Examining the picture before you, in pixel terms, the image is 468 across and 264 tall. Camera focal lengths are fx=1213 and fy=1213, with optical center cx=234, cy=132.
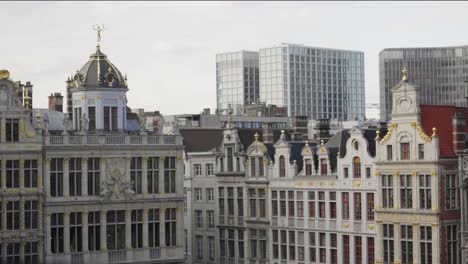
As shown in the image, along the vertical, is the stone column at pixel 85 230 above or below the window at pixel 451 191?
below

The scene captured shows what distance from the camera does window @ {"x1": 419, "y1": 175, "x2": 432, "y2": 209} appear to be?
58.4 metres

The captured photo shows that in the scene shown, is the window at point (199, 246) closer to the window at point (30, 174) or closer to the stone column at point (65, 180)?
the stone column at point (65, 180)

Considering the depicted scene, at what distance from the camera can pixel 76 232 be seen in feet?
210

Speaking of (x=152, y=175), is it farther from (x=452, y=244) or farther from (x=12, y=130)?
(x=452, y=244)

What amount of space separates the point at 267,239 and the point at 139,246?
794 centimetres

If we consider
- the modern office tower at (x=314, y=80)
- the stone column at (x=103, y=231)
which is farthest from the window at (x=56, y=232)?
the modern office tower at (x=314, y=80)

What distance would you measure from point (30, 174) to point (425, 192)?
66.4ft

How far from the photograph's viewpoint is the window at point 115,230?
64.9 meters

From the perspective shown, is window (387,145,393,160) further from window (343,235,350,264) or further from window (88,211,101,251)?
window (88,211,101,251)

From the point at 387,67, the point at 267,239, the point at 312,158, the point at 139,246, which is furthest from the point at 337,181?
the point at 387,67

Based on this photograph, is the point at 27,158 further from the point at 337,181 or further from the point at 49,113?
the point at 337,181

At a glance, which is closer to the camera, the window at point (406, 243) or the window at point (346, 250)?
the window at point (406, 243)

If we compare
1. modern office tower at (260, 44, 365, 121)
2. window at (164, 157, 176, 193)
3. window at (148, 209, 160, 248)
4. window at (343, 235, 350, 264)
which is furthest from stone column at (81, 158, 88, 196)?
modern office tower at (260, 44, 365, 121)

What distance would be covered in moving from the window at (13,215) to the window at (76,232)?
3027 millimetres
